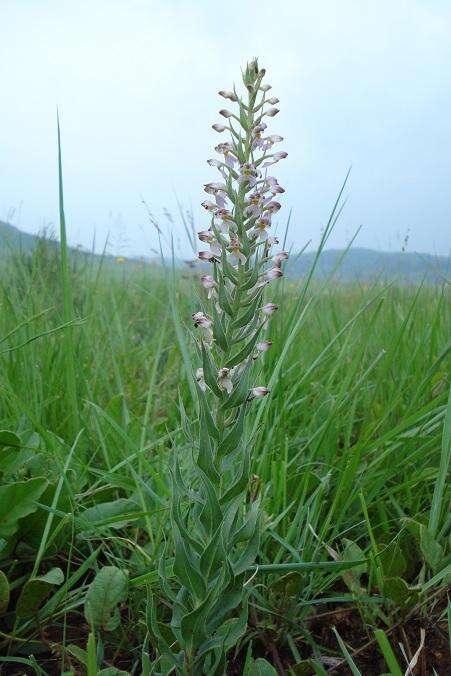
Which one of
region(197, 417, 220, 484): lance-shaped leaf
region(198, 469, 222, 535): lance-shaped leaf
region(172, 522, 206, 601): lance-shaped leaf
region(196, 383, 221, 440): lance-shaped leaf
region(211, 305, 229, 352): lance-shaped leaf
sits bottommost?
region(172, 522, 206, 601): lance-shaped leaf

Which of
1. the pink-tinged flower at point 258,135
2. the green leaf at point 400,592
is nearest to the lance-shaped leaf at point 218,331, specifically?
the pink-tinged flower at point 258,135

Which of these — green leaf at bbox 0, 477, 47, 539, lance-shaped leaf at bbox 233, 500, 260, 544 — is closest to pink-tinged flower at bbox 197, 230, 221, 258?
lance-shaped leaf at bbox 233, 500, 260, 544

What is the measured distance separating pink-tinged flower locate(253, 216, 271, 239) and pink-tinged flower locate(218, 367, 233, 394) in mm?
332

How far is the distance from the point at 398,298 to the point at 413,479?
378 centimetres

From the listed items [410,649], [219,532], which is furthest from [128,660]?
[410,649]

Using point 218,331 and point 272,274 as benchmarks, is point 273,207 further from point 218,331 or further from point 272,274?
point 218,331

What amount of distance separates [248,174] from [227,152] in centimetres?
9

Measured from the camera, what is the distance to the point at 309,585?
1817 mm

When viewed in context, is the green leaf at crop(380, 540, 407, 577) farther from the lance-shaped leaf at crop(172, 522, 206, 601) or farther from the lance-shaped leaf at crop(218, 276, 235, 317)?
the lance-shaped leaf at crop(218, 276, 235, 317)

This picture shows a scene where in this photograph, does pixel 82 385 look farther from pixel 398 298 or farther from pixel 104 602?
pixel 398 298

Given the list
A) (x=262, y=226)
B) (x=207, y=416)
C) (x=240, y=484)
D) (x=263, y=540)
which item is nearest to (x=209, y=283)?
(x=262, y=226)

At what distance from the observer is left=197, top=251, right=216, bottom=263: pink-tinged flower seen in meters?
1.44

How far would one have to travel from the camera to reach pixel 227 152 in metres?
1.44

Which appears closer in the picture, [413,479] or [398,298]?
[413,479]
